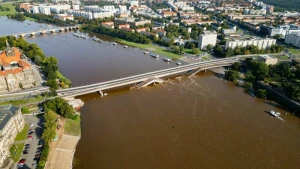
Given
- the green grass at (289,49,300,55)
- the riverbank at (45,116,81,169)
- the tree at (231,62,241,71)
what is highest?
the green grass at (289,49,300,55)

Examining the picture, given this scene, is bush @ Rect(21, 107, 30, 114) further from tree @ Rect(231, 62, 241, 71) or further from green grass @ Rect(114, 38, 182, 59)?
tree @ Rect(231, 62, 241, 71)

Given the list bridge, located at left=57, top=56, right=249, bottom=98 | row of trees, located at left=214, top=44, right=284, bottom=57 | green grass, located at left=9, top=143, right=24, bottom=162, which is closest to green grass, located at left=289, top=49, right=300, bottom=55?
row of trees, located at left=214, top=44, right=284, bottom=57

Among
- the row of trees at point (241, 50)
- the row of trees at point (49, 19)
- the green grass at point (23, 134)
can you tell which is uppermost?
the row of trees at point (49, 19)

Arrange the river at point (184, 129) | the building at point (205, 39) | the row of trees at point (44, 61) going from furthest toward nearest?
the building at point (205, 39) < the row of trees at point (44, 61) < the river at point (184, 129)

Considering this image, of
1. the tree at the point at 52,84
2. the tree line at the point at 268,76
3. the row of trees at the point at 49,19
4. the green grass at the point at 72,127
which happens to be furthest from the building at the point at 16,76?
the row of trees at the point at 49,19

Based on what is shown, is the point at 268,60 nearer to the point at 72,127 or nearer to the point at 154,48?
the point at 154,48

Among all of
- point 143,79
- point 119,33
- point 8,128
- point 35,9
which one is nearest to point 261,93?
point 143,79

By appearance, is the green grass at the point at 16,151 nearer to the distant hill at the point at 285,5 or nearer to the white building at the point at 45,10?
the white building at the point at 45,10
